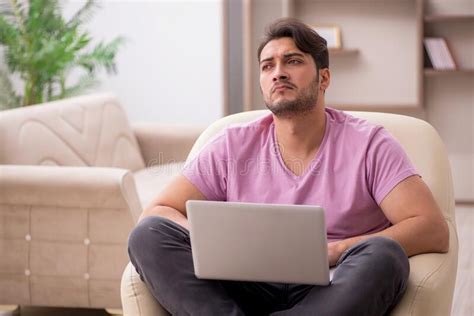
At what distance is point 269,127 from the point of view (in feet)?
8.16

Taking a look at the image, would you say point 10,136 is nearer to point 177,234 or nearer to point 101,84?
point 177,234

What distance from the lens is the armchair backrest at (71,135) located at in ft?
11.8

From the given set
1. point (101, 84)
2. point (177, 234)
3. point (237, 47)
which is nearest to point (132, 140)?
point (237, 47)

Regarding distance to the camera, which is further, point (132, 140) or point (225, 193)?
point (132, 140)

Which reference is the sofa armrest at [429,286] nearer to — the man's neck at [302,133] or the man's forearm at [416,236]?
the man's forearm at [416,236]

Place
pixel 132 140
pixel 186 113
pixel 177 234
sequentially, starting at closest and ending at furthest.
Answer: pixel 177 234, pixel 132 140, pixel 186 113

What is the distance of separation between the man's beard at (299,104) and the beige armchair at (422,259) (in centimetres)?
21

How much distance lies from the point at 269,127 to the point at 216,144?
0.16 metres

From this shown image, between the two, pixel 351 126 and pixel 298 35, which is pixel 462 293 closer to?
pixel 351 126

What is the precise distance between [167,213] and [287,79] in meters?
0.47

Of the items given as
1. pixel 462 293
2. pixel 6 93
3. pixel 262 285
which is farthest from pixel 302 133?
pixel 6 93

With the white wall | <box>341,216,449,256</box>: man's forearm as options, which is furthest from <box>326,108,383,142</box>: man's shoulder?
the white wall

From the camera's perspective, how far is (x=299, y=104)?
2.39 meters

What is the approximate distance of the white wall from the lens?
6215 millimetres
